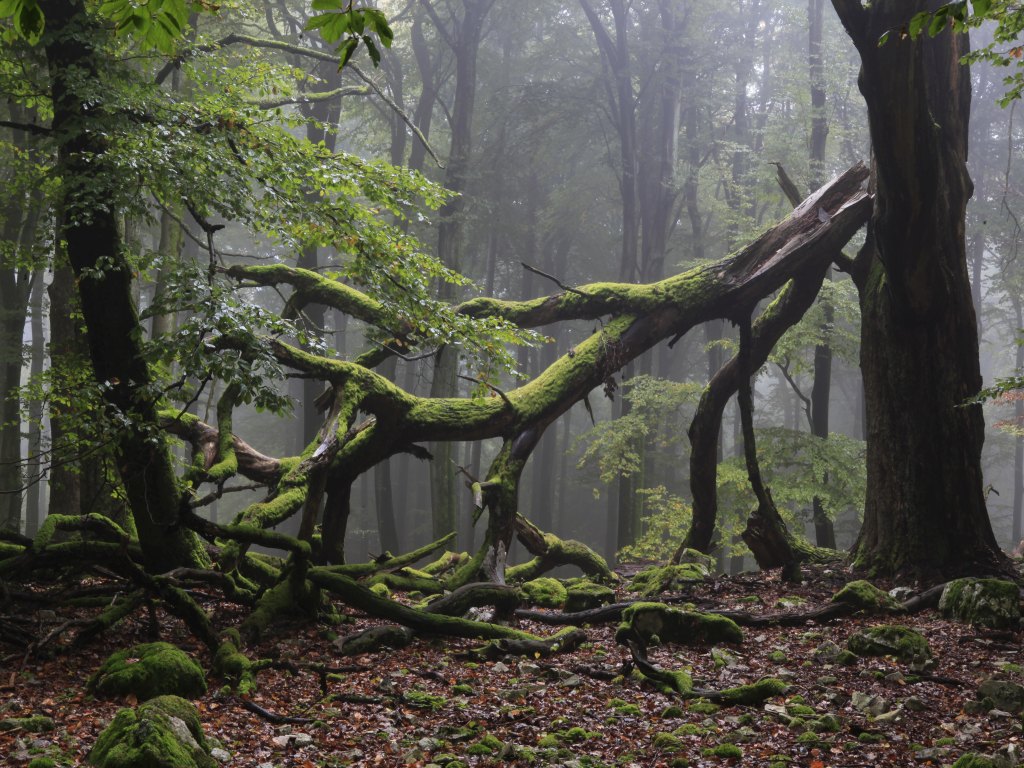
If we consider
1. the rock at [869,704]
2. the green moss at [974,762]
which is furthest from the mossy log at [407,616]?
the green moss at [974,762]

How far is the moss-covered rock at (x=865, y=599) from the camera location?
24.5 feet

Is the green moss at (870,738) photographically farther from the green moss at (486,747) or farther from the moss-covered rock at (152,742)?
the moss-covered rock at (152,742)

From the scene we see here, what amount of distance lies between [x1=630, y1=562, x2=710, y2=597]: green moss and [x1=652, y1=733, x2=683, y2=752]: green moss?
173 inches

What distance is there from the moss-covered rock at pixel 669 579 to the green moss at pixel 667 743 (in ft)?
14.4

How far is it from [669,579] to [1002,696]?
4.73 meters

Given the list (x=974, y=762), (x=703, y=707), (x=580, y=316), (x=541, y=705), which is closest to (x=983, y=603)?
(x=703, y=707)

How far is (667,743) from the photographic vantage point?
4500mm

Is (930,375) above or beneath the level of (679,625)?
above

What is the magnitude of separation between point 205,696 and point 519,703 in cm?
205

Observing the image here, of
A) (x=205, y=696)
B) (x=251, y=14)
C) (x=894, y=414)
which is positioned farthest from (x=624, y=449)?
(x=205, y=696)

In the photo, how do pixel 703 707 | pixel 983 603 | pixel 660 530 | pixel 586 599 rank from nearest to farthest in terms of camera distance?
pixel 703 707, pixel 983 603, pixel 586 599, pixel 660 530

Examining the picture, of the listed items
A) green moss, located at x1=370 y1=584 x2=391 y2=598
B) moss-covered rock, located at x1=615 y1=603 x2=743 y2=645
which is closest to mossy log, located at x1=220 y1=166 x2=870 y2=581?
green moss, located at x1=370 y1=584 x2=391 y2=598

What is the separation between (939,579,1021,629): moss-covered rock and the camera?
661 centimetres

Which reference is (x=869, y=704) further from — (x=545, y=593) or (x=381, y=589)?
(x=381, y=589)
